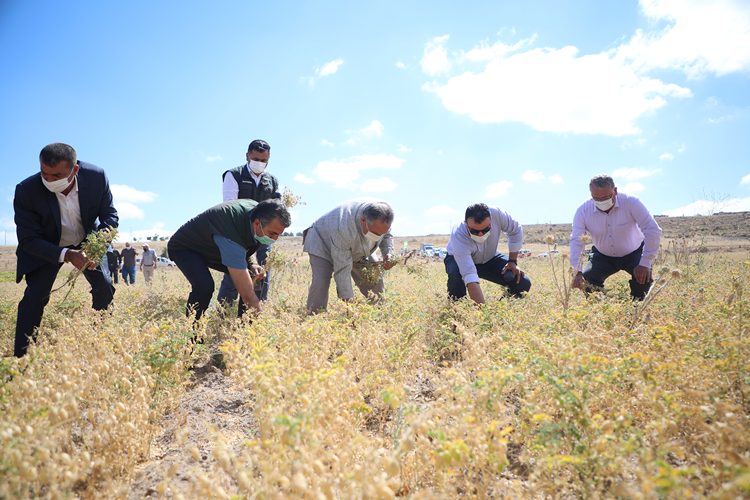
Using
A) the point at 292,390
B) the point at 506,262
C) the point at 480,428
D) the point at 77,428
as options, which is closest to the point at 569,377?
the point at 480,428

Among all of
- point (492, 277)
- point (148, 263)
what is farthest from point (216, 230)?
point (148, 263)

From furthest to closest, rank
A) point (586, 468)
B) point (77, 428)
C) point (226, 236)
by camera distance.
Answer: point (226, 236) < point (77, 428) < point (586, 468)

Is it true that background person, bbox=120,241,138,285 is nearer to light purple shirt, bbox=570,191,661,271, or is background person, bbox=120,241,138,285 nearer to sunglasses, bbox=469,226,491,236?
sunglasses, bbox=469,226,491,236

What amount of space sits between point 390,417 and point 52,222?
141 inches

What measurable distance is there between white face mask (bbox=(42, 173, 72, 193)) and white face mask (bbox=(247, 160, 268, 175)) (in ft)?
6.63

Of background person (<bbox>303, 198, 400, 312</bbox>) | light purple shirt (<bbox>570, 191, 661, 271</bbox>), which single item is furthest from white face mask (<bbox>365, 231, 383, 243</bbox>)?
light purple shirt (<bbox>570, 191, 661, 271</bbox>)

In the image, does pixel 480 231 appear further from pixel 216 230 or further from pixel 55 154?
pixel 55 154

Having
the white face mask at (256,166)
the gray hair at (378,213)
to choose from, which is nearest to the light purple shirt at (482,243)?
the gray hair at (378,213)

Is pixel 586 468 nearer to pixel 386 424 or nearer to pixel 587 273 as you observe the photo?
pixel 386 424

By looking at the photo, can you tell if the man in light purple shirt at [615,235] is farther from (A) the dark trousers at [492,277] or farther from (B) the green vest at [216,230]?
(B) the green vest at [216,230]

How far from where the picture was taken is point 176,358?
8.35 feet

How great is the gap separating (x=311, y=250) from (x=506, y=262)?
2.71m

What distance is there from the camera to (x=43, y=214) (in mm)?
3562

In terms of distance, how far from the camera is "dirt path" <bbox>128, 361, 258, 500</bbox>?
1925 mm
